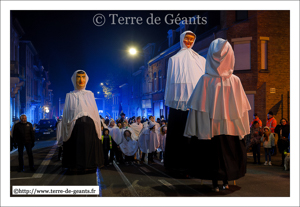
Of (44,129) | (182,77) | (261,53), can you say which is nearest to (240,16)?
(261,53)

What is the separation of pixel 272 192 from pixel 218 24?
1559cm

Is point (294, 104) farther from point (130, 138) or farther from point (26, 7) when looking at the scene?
point (130, 138)

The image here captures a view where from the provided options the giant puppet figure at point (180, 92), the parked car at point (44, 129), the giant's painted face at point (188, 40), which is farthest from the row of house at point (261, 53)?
the parked car at point (44, 129)

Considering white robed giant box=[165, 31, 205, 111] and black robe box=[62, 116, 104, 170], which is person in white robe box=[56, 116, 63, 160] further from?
white robed giant box=[165, 31, 205, 111]

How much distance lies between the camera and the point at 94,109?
32.6 feet

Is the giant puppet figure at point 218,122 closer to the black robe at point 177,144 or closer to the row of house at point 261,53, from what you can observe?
the black robe at point 177,144

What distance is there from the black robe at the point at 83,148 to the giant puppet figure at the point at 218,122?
3.99 m

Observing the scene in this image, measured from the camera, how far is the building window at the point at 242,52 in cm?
1886

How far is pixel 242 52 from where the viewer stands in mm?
18969

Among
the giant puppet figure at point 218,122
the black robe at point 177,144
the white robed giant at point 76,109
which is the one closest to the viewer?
the giant puppet figure at point 218,122

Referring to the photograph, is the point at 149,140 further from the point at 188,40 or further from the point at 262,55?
the point at 262,55

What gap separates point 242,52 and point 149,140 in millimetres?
9402

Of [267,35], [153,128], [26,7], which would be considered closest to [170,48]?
[267,35]

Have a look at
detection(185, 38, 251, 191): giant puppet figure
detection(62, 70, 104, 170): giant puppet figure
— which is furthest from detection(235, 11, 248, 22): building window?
detection(185, 38, 251, 191): giant puppet figure
